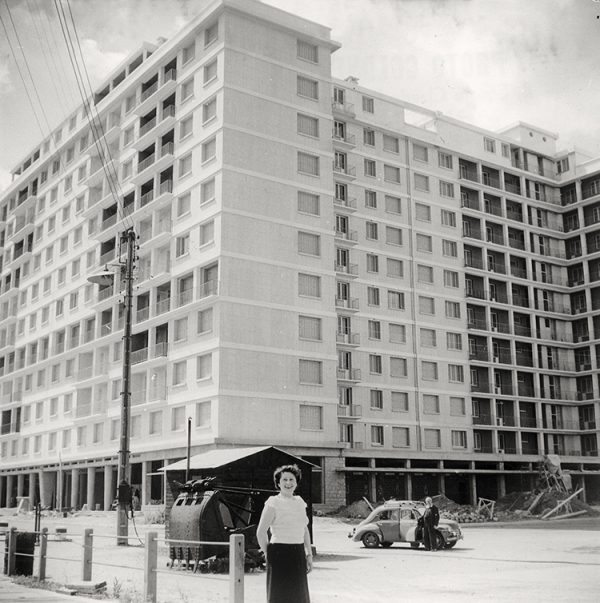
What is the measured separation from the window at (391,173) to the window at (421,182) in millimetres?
1871

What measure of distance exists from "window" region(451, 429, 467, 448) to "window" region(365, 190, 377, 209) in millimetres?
17694

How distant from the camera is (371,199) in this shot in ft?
197

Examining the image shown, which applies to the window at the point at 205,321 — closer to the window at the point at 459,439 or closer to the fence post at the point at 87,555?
the window at the point at 459,439

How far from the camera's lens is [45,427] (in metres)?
65.5

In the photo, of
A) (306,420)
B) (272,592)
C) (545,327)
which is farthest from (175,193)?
(272,592)

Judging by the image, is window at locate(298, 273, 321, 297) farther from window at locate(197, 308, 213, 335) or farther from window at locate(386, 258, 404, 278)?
window at locate(386, 258, 404, 278)

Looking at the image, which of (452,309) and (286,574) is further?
(452,309)

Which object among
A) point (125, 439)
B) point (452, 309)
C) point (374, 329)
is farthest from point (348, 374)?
point (125, 439)

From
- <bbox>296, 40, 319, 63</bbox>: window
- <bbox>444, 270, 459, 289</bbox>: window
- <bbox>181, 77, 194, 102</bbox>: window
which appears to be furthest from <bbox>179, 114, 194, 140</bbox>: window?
<bbox>444, 270, 459, 289</bbox>: window

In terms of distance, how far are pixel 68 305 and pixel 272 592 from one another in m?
59.8

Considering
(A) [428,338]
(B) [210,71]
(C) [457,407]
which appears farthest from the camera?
(C) [457,407]

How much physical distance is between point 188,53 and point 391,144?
56.8 feet

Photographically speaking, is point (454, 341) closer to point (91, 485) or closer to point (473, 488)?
point (473, 488)

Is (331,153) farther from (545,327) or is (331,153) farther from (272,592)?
(272,592)
